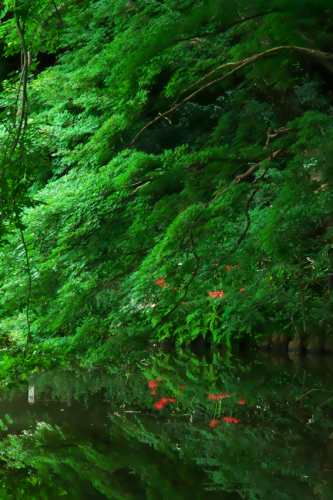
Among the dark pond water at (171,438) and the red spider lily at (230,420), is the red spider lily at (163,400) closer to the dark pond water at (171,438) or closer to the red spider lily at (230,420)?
the dark pond water at (171,438)

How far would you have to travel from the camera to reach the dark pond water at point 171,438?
Answer: 3199 millimetres

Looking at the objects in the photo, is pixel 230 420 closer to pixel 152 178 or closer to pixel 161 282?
pixel 161 282

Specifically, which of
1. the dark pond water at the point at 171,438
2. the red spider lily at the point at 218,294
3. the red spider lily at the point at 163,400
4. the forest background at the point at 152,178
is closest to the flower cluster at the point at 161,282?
the forest background at the point at 152,178

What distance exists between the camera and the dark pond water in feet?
10.5

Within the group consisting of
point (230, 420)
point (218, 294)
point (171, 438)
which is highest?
point (171, 438)

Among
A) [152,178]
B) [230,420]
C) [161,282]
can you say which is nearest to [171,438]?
[230,420]

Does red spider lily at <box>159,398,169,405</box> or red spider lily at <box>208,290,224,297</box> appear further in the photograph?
red spider lily at <box>208,290,224,297</box>

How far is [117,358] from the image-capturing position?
15.3ft

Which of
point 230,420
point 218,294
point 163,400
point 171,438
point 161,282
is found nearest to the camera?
point 171,438

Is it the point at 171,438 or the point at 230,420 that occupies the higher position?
the point at 171,438

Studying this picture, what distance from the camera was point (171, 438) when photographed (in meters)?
4.19

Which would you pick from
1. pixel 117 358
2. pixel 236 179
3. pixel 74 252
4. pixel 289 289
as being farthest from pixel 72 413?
pixel 289 289

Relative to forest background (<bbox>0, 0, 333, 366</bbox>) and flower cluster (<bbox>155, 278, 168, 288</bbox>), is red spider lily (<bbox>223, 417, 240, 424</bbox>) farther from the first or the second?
flower cluster (<bbox>155, 278, 168, 288</bbox>)

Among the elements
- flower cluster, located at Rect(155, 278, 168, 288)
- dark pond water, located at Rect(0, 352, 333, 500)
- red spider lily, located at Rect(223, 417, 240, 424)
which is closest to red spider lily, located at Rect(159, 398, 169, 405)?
dark pond water, located at Rect(0, 352, 333, 500)
